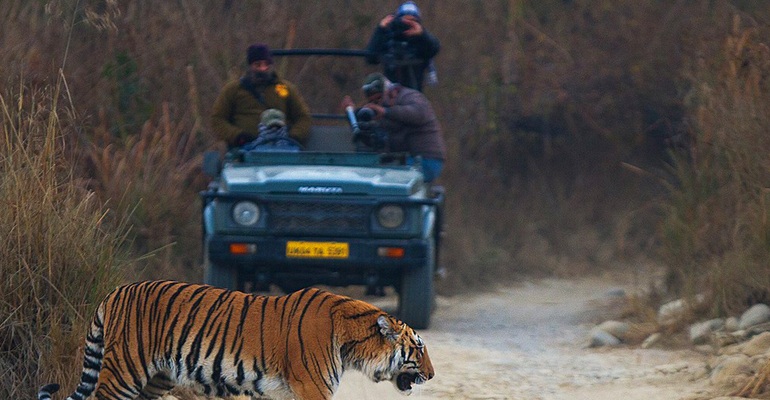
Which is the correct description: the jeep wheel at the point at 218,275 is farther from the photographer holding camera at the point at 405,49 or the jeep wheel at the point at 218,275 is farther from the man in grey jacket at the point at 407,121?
the photographer holding camera at the point at 405,49

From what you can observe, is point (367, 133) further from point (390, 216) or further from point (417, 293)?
point (417, 293)

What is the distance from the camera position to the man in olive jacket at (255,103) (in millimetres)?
10406

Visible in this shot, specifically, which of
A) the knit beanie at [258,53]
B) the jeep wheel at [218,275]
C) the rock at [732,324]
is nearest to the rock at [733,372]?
the rock at [732,324]

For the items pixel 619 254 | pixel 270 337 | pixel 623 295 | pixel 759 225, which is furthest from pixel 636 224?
pixel 270 337

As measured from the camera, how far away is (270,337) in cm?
567

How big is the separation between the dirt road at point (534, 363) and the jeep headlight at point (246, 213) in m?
1.49

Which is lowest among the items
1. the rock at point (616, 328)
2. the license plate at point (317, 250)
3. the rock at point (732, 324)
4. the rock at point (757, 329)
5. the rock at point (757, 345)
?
the rock at point (616, 328)

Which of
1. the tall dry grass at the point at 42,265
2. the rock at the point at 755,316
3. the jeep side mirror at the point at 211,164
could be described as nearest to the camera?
the tall dry grass at the point at 42,265

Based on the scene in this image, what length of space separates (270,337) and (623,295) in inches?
276

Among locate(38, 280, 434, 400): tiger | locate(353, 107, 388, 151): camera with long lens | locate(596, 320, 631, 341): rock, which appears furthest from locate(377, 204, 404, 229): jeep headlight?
locate(38, 280, 434, 400): tiger

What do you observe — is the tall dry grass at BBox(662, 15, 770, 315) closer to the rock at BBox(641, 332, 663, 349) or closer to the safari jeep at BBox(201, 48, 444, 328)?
the rock at BBox(641, 332, 663, 349)

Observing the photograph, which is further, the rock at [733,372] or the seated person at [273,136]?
the seated person at [273,136]

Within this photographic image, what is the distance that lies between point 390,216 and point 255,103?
188 cm

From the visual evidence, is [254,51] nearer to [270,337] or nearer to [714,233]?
[714,233]
